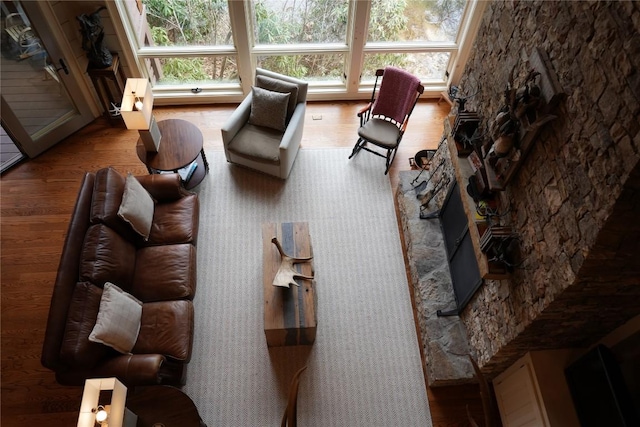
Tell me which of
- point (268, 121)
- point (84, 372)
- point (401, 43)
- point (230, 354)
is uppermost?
point (401, 43)

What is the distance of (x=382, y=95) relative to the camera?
477 centimetres

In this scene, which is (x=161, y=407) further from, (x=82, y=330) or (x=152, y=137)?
(x=152, y=137)

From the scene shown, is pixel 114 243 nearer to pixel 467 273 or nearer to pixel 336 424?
pixel 336 424

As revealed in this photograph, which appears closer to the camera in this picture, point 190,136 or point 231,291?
point 231,291

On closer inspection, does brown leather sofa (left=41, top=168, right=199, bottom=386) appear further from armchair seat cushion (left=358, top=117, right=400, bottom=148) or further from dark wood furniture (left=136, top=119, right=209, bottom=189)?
armchair seat cushion (left=358, top=117, right=400, bottom=148)

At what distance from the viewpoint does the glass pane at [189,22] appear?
189 inches

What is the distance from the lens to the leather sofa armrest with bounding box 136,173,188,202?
13.4ft

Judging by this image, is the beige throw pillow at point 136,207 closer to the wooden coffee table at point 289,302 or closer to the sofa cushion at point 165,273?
the sofa cushion at point 165,273

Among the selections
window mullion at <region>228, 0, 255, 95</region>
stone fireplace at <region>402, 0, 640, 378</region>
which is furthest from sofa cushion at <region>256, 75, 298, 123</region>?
stone fireplace at <region>402, 0, 640, 378</region>

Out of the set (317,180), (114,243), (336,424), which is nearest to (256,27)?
(317,180)

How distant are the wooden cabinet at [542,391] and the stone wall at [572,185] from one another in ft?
0.30

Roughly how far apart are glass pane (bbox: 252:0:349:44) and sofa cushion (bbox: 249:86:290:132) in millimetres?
841

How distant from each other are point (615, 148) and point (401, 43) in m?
3.81

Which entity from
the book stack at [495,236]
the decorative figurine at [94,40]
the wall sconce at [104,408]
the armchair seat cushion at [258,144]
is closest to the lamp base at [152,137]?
the armchair seat cushion at [258,144]
